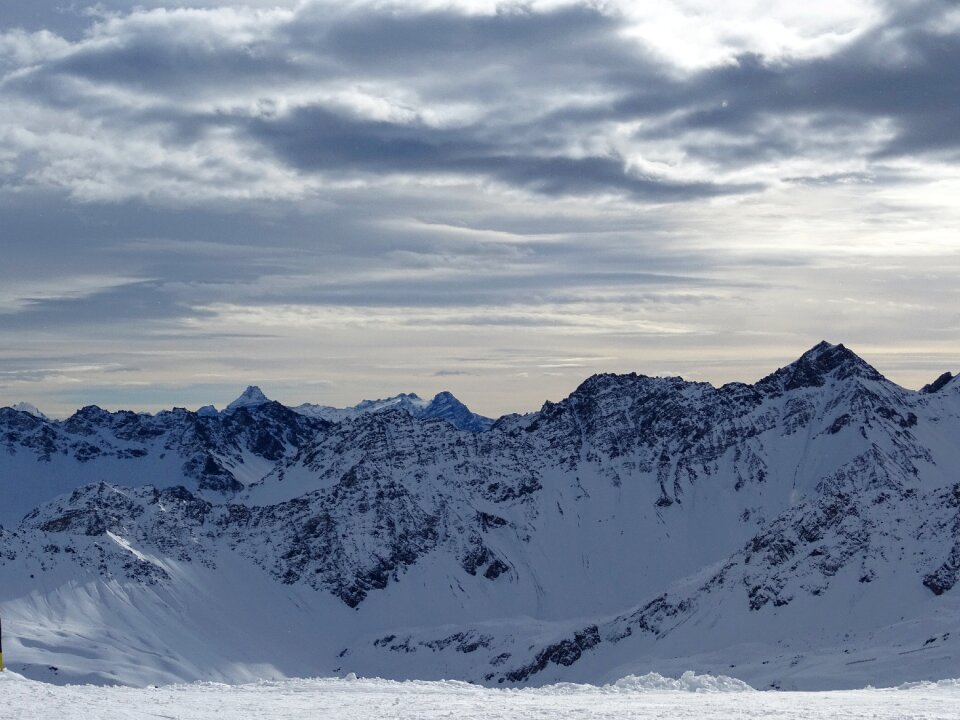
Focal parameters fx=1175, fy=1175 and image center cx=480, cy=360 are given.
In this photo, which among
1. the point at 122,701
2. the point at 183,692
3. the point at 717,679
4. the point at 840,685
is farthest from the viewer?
the point at 840,685

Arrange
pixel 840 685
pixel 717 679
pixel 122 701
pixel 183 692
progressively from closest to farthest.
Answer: pixel 122 701
pixel 183 692
pixel 717 679
pixel 840 685

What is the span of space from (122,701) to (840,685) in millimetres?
169731

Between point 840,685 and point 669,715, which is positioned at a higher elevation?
point 669,715

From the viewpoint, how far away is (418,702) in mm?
52406

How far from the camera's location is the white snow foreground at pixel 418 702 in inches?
1820

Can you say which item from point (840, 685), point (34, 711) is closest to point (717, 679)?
point (34, 711)

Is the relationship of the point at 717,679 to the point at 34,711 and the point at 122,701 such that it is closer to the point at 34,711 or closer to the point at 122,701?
the point at 122,701

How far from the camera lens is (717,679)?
73938 millimetres

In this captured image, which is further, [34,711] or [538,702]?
[538,702]

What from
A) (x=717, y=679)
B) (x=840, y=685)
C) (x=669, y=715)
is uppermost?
(x=669, y=715)

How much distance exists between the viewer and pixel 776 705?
52000mm

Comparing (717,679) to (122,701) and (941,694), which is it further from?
(122,701)

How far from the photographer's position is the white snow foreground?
1820 inches

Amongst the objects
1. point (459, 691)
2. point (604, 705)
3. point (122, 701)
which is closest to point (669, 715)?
point (604, 705)
